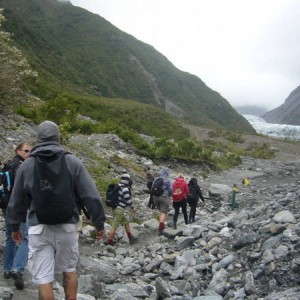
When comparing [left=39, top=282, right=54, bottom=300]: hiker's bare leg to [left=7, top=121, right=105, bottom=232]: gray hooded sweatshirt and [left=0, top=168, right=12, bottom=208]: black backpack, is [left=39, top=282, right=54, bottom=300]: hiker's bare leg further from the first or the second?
[left=0, top=168, right=12, bottom=208]: black backpack

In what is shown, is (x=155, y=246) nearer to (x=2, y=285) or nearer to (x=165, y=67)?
(x=2, y=285)

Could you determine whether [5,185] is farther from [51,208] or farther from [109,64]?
[109,64]

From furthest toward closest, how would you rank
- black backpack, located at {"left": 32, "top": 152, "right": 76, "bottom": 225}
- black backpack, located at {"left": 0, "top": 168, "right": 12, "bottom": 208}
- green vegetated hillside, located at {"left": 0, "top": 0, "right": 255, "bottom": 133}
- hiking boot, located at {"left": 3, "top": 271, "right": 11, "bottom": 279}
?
1. green vegetated hillside, located at {"left": 0, "top": 0, "right": 255, "bottom": 133}
2. hiking boot, located at {"left": 3, "top": 271, "right": 11, "bottom": 279}
3. black backpack, located at {"left": 0, "top": 168, "right": 12, "bottom": 208}
4. black backpack, located at {"left": 32, "top": 152, "right": 76, "bottom": 225}

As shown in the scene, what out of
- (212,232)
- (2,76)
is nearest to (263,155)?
(2,76)

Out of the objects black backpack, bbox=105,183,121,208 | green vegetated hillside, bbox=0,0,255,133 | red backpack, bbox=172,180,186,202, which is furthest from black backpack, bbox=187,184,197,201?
green vegetated hillside, bbox=0,0,255,133

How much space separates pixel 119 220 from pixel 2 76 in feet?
34.8

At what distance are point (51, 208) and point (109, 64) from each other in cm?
10965

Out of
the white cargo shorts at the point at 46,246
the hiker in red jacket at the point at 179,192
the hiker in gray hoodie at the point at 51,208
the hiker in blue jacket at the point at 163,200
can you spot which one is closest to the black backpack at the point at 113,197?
the hiker in blue jacket at the point at 163,200

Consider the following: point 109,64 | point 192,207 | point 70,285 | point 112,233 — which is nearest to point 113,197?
point 112,233

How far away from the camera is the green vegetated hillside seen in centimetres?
9150

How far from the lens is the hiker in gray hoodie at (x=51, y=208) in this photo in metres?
3.72

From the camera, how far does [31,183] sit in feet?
12.5

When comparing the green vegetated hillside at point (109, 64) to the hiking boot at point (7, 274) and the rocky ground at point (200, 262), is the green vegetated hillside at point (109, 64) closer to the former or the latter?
the rocky ground at point (200, 262)

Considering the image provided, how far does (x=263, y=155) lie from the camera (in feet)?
147
